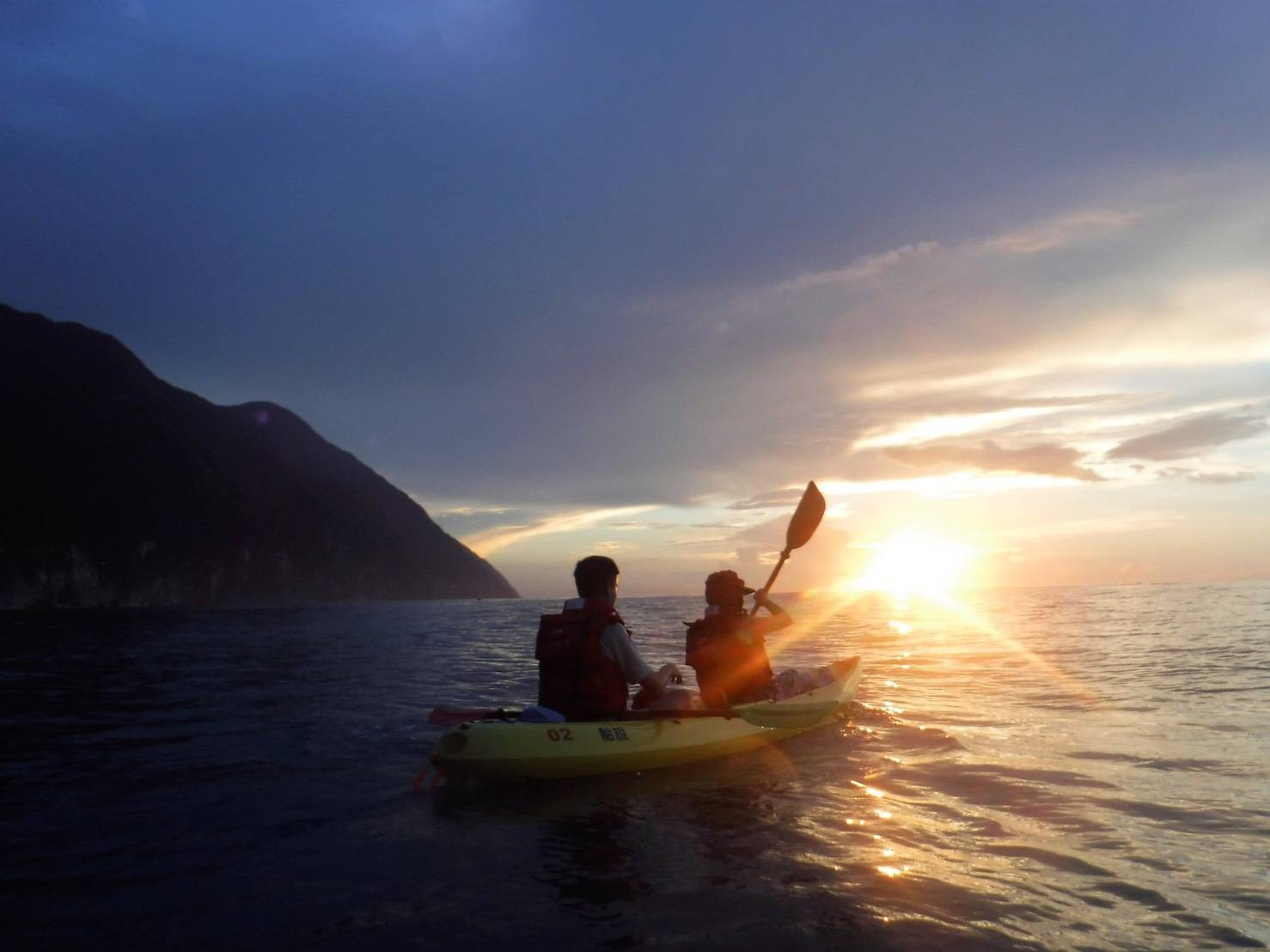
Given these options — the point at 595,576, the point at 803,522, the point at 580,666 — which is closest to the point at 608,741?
the point at 580,666

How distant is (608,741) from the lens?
26.1 ft

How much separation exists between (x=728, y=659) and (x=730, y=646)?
0.23 meters

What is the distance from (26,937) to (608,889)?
10.4 ft

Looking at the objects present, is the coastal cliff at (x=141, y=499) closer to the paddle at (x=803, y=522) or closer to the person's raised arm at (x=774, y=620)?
the paddle at (x=803, y=522)

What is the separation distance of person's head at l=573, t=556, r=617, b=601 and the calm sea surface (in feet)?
6.35

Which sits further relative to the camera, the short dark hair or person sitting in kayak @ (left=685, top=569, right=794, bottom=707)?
person sitting in kayak @ (left=685, top=569, right=794, bottom=707)

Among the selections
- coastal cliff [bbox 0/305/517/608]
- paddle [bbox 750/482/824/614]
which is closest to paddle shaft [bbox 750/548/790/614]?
paddle [bbox 750/482/824/614]

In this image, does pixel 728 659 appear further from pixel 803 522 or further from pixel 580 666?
pixel 803 522

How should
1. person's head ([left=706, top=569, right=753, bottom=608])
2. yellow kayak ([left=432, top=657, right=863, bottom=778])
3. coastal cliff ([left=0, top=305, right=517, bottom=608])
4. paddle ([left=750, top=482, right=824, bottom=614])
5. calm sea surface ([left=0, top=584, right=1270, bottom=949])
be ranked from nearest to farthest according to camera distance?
calm sea surface ([left=0, top=584, right=1270, bottom=949]) → yellow kayak ([left=432, top=657, right=863, bottom=778]) → person's head ([left=706, top=569, right=753, bottom=608]) → paddle ([left=750, top=482, right=824, bottom=614]) → coastal cliff ([left=0, top=305, right=517, bottom=608])

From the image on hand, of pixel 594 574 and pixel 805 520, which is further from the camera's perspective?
pixel 805 520

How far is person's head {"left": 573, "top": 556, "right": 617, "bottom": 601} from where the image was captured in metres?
8.02

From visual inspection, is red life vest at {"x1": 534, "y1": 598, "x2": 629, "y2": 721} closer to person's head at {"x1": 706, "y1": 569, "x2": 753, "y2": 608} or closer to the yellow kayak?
the yellow kayak

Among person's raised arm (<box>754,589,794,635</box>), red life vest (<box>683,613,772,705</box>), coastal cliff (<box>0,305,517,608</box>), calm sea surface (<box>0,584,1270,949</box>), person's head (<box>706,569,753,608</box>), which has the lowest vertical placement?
calm sea surface (<box>0,584,1270,949</box>)

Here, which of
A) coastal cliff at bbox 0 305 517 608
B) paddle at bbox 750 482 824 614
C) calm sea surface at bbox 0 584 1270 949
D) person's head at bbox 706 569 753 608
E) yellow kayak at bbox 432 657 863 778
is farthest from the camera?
coastal cliff at bbox 0 305 517 608
